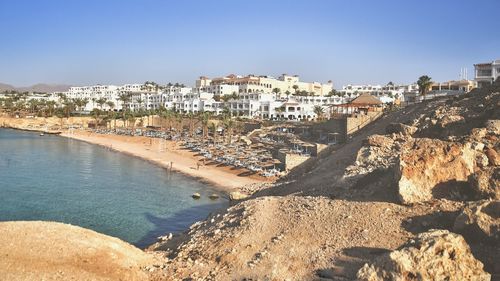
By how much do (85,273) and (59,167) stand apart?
145ft

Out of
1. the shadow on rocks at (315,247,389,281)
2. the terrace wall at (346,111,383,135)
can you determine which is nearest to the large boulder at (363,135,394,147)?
the shadow on rocks at (315,247,389,281)

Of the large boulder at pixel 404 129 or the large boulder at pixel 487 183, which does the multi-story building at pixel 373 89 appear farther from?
the large boulder at pixel 487 183

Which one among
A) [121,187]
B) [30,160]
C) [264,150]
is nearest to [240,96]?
[264,150]

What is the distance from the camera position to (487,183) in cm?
1888

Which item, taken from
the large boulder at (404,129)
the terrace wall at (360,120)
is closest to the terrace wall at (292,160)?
the terrace wall at (360,120)

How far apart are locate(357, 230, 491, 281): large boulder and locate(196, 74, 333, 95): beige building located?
459ft

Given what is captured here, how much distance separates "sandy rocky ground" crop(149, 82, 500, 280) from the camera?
558 inches

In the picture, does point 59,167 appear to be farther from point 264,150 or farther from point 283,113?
point 283,113

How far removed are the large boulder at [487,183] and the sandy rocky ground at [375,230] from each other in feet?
0.13

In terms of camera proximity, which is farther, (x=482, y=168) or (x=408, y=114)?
(x=408, y=114)

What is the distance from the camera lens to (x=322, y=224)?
819 inches

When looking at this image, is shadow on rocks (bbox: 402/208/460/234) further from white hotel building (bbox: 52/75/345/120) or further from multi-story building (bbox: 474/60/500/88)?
white hotel building (bbox: 52/75/345/120)

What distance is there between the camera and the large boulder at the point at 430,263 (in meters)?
13.6

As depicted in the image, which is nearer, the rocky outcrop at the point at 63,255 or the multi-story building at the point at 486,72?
the rocky outcrop at the point at 63,255
